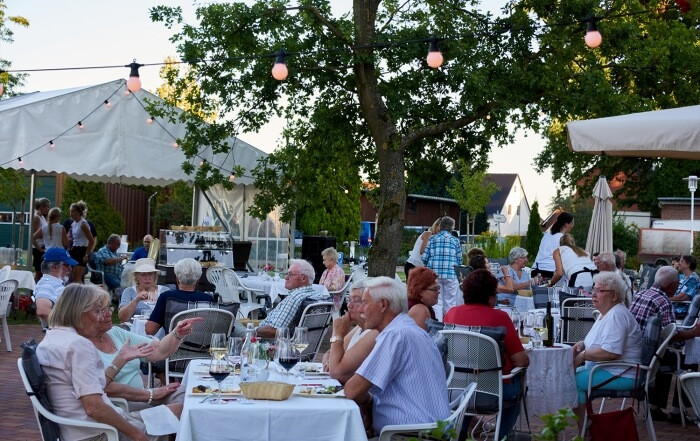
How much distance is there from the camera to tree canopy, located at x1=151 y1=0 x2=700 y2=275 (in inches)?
Answer: 582

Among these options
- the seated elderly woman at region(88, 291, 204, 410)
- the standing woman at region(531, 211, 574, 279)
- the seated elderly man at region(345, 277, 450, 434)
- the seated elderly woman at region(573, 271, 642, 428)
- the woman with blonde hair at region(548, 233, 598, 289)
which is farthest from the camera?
the standing woman at region(531, 211, 574, 279)

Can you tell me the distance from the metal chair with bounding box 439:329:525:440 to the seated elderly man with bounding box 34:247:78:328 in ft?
11.8

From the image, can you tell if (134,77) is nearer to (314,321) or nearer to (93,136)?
(93,136)

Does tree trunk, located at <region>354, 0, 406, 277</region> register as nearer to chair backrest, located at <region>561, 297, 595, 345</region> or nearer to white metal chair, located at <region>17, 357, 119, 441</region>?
chair backrest, located at <region>561, 297, 595, 345</region>

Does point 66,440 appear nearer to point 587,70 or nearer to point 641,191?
point 587,70

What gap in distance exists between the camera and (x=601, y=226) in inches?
604

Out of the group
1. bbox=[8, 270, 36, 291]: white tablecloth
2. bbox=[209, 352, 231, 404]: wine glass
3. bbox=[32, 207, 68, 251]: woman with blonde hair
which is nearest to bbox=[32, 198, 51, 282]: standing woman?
bbox=[32, 207, 68, 251]: woman with blonde hair

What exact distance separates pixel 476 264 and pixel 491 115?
202 inches

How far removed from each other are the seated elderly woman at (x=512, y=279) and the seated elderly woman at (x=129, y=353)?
545 centimetres

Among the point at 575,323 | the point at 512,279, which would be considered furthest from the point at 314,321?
the point at 512,279

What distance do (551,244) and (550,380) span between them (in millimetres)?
5662

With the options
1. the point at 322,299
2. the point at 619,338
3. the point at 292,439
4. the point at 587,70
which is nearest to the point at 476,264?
the point at 322,299

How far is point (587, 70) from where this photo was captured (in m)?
15.2

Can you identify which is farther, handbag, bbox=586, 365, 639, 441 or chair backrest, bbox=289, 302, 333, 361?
chair backrest, bbox=289, 302, 333, 361
